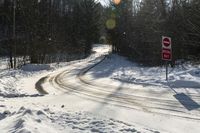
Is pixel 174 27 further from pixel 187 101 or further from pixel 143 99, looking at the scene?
A: pixel 187 101

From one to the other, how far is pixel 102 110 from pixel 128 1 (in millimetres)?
58708

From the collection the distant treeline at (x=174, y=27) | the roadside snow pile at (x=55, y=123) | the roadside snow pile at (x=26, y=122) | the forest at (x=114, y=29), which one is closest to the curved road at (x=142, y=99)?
the roadside snow pile at (x=55, y=123)

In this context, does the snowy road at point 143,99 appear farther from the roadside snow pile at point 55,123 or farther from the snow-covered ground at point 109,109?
the roadside snow pile at point 55,123

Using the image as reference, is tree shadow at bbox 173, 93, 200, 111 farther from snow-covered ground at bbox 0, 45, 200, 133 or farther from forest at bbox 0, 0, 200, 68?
forest at bbox 0, 0, 200, 68

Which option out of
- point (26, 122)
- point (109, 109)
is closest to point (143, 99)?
point (109, 109)

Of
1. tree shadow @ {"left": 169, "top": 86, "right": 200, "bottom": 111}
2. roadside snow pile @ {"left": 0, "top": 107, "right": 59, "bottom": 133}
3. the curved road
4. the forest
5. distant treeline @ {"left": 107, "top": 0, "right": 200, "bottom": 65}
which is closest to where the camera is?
roadside snow pile @ {"left": 0, "top": 107, "right": 59, "bottom": 133}

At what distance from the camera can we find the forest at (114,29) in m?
31.3

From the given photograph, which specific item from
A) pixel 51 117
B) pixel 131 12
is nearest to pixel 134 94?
pixel 51 117

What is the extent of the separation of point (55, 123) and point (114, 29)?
6576 cm

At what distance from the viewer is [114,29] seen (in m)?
73.6

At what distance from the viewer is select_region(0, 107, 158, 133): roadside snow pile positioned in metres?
7.83

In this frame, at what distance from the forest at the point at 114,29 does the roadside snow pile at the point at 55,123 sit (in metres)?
18.6

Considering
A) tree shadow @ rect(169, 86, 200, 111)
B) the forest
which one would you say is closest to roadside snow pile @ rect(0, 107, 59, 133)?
tree shadow @ rect(169, 86, 200, 111)

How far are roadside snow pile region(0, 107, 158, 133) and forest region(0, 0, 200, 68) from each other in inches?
734
